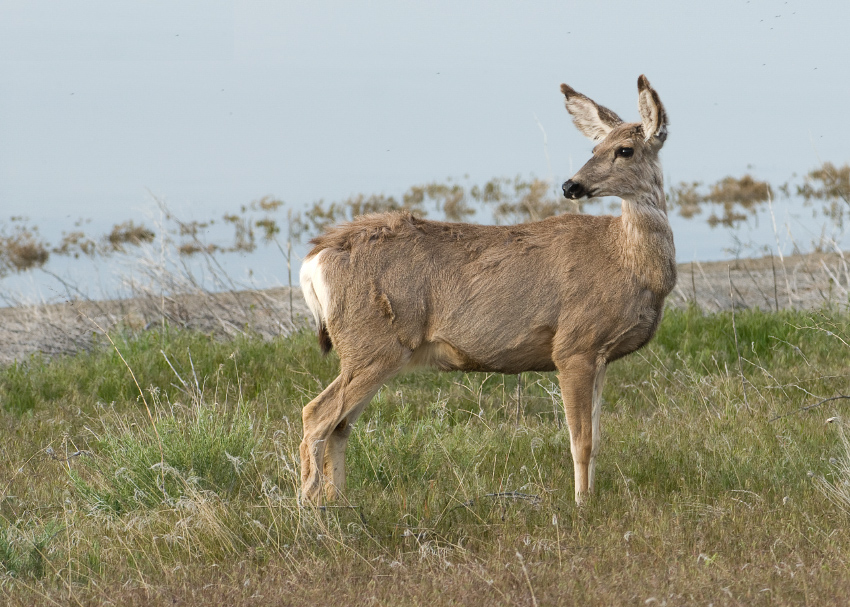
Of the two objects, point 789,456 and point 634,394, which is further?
point 634,394

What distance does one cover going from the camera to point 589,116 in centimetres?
618

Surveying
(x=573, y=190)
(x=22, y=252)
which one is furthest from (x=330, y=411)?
(x=22, y=252)

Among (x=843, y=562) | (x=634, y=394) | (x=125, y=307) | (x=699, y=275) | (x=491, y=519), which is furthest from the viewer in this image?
(x=699, y=275)

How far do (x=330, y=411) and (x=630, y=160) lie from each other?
2307 millimetres

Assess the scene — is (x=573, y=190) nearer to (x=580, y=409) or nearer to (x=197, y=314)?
(x=580, y=409)

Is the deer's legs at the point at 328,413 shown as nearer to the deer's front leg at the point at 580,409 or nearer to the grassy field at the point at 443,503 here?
the grassy field at the point at 443,503

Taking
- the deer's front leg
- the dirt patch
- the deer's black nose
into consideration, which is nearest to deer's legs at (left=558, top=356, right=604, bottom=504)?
the deer's front leg

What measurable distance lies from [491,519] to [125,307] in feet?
33.4

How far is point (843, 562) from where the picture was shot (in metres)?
4.49

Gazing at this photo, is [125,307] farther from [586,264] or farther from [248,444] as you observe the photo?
[586,264]

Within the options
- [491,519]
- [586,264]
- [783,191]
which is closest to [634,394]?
[586,264]

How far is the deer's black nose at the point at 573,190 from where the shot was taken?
5.39 meters

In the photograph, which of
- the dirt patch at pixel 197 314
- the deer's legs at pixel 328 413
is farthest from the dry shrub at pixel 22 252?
the deer's legs at pixel 328 413

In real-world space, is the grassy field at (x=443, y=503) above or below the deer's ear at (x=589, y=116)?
below
